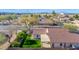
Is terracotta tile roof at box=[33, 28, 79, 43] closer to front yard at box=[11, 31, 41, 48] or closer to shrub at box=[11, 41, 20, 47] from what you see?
front yard at box=[11, 31, 41, 48]

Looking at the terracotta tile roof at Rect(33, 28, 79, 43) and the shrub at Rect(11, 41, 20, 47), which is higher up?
the terracotta tile roof at Rect(33, 28, 79, 43)

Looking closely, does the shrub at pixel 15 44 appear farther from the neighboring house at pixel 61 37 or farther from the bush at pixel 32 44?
the neighboring house at pixel 61 37

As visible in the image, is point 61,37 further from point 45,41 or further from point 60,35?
point 45,41

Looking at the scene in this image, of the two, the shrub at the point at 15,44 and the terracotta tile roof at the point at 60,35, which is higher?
the terracotta tile roof at the point at 60,35

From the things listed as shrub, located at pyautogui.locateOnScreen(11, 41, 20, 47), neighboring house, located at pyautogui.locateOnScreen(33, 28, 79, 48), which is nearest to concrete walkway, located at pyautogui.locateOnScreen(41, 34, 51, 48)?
neighboring house, located at pyautogui.locateOnScreen(33, 28, 79, 48)

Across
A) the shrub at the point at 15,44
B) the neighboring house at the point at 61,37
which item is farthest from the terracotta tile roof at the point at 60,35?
the shrub at the point at 15,44

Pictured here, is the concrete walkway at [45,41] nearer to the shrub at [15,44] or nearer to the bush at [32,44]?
the bush at [32,44]

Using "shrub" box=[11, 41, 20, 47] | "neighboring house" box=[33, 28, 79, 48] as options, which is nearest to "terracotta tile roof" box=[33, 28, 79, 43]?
"neighboring house" box=[33, 28, 79, 48]
